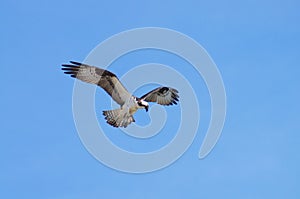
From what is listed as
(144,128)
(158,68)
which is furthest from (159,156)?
(158,68)

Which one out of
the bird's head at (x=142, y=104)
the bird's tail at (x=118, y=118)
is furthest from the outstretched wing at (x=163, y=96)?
the bird's tail at (x=118, y=118)

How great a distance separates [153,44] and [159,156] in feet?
9.31

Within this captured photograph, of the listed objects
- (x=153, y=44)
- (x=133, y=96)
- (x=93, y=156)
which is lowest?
(x=93, y=156)

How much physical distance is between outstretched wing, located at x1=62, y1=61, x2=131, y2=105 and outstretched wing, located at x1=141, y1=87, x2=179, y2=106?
2.84 ft

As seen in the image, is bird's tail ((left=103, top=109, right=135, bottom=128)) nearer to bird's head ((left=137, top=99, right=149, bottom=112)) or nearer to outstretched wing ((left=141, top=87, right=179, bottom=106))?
bird's head ((left=137, top=99, right=149, bottom=112))

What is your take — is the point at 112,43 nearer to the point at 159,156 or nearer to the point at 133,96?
the point at 133,96

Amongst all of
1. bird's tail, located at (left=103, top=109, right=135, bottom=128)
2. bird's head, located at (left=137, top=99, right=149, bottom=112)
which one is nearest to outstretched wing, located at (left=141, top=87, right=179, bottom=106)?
bird's head, located at (left=137, top=99, right=149, bottom=112)

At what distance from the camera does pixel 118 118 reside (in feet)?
73.3

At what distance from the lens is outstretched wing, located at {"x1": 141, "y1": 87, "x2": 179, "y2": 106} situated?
23.0 m

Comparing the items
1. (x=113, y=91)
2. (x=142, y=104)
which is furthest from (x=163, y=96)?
(x=113, y=91)

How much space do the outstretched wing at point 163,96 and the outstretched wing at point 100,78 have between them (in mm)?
866

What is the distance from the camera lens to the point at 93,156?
72.4 feet

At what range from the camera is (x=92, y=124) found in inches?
876

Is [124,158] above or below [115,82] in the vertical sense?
below
